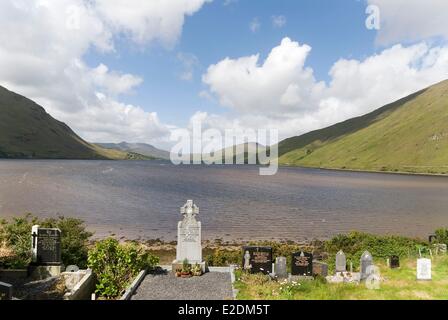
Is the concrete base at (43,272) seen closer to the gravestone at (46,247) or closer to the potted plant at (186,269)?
the gravestone at (46,247)

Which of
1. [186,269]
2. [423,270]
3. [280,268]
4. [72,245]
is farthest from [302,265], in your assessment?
[72,245]

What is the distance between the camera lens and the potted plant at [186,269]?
1883cm

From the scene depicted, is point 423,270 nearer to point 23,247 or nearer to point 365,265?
point 365,265

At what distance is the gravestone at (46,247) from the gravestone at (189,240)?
6.40m

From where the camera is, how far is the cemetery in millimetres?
15469

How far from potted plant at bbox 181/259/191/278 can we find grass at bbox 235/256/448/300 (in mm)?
2675

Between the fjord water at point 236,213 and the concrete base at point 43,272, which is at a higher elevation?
the concrete base at point 43,272

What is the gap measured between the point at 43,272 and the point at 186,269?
291 inches

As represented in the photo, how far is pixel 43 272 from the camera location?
18.4 meters

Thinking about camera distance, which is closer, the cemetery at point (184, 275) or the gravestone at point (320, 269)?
the cemetery at point (184, 275)

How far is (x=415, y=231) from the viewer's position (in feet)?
165

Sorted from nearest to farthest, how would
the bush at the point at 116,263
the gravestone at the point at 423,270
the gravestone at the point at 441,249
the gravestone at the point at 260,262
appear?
the bush at the point at 116,263 < the gravestone at the point at 423,270 < the gravestone at the point at 260,262 < the gravestone at the point at 441,249

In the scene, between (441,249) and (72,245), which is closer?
(72,245)

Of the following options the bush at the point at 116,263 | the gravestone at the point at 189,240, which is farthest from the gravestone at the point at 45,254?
the gravestone at the point at 189,240
